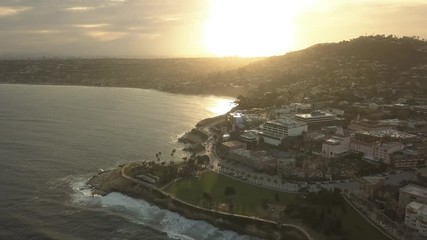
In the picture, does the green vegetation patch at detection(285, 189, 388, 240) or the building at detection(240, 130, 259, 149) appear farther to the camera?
the building at detection(240, 130, 259, 149)

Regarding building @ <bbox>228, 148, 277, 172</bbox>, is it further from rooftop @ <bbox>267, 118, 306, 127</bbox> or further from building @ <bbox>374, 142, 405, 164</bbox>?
building @ <bbox>374, 142, 405, 164</bbox>

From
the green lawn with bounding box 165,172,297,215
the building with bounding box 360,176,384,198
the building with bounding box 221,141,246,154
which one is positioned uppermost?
the building with bounding box 221,141,246,154

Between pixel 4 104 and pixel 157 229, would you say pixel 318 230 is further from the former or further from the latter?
pixel 4 104

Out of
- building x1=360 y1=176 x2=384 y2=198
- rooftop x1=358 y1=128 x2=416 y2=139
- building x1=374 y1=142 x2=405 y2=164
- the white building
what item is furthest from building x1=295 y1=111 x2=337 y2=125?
building x1=360 y1=176 x2=384 y2=198


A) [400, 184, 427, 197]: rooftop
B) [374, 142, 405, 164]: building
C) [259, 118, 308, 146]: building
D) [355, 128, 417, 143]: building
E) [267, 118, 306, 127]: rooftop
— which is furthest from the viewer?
[267, 118, 306, 127]: rooftop

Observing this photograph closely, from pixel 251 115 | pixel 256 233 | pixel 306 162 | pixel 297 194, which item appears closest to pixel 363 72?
pixel 251 115

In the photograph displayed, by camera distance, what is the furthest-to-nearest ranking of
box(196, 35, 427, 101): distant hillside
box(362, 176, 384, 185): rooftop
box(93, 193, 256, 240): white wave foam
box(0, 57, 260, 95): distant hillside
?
box(0, 57, 260, 95): distant hillside, box(196, 35, 427, 101): distant hillside, box(362, 176, 384, 185): rooftop, box(93, 193, 256, 240): white wave foam

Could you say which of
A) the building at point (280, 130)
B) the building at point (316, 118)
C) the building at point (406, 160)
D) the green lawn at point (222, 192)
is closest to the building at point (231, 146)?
the building at point (280, 130)
